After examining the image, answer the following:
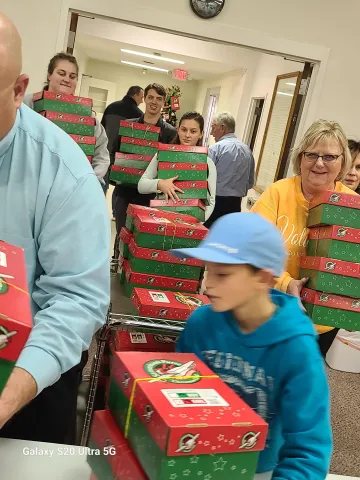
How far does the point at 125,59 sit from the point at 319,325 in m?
11.9

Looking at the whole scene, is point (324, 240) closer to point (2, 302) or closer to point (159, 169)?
point (159, 169)

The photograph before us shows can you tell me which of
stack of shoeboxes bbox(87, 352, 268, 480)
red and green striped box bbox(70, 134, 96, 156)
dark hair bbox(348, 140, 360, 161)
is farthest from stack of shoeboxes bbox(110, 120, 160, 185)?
stack of shoeboxes bbox(87, 352, 268, 480)

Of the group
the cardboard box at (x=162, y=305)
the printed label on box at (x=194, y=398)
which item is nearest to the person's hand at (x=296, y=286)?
the cardboard box at (x=162, y=305)

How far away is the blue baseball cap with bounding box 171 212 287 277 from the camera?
3.27ft

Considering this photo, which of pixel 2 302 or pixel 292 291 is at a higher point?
pixel 2 302

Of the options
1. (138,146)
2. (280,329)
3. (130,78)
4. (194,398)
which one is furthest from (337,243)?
(130,78)

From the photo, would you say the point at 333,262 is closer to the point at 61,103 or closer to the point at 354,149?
the point at 354,149

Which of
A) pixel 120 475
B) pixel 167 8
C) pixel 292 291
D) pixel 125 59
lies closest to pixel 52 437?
pixel 120 475

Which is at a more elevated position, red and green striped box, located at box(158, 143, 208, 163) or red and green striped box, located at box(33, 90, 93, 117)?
red and green striped box, located at box(33, 90, 93, 117)

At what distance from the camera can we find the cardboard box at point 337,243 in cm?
190

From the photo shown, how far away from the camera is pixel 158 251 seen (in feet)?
7.29

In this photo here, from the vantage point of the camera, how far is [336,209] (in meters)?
1.88

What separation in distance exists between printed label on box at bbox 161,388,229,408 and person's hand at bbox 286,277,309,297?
1137mm

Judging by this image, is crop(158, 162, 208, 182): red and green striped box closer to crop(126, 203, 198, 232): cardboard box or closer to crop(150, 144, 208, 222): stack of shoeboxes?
crop(150, 144, 208, 222): stack of shoeboxes
